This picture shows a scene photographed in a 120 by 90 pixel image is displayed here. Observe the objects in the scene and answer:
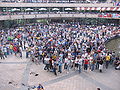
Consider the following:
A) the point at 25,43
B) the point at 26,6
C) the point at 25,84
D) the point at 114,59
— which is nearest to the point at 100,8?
the point at 26,6

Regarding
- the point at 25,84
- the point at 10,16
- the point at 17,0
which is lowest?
the point at 25,84

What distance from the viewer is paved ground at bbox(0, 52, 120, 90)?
44.9ft

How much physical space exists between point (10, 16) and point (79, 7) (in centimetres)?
1677

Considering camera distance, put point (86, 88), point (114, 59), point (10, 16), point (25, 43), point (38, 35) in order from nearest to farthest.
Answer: point (86, 88)
point (114, 59)
point (25, 43)
point (38, 35)
point (10, 16)

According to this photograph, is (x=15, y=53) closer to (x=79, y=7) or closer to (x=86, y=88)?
(x=86, y=88)

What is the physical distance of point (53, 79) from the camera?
14.9 metres

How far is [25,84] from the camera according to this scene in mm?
14070

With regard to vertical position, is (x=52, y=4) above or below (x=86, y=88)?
above

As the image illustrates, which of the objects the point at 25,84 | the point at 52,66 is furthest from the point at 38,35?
the point at 25,84

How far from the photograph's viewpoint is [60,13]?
42.7m

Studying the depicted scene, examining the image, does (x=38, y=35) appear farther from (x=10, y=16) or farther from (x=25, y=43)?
(x=10, y=16)

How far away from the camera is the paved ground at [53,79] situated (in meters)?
13.7

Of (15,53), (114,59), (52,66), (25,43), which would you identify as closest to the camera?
(52,66)

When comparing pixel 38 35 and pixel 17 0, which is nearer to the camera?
pixel 38 35
